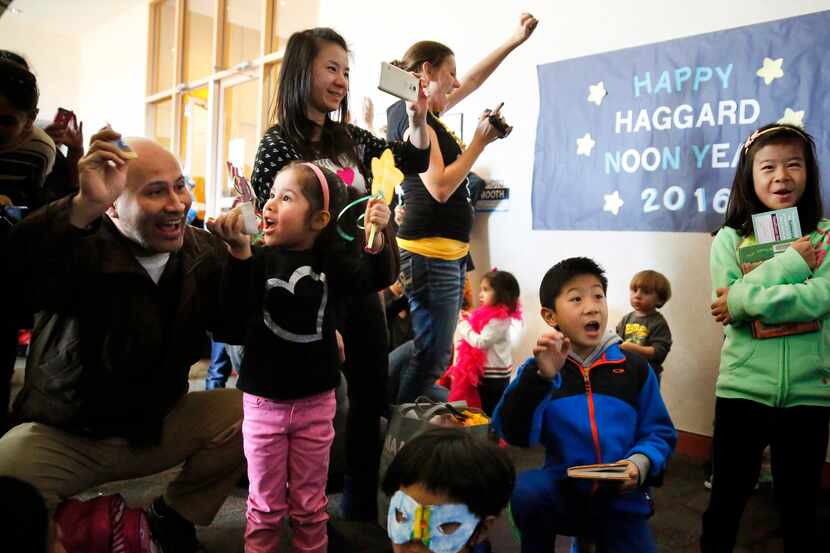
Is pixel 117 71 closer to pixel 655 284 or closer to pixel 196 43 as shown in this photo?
pixel 196 43

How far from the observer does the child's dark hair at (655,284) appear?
2.74 m

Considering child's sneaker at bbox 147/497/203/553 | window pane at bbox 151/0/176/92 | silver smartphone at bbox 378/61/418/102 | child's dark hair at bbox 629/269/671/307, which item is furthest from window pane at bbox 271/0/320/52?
child's sneaker at bbox 147/497/203/553

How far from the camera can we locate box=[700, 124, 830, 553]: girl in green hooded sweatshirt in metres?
1.59

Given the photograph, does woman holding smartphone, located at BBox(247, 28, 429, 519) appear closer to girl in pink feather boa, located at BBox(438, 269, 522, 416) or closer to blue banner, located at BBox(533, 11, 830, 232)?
girl in pink feather boa, located at BBox(438, 269, 522, 416)

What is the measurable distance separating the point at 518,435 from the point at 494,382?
5.33 ft

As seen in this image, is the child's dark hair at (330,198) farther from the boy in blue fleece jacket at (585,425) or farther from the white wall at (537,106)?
the white wall at (537,106)

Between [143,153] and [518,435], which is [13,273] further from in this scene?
[518,435]

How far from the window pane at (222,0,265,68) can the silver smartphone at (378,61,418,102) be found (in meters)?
4.83

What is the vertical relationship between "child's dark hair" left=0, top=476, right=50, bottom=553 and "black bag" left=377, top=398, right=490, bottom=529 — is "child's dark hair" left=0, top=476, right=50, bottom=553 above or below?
above

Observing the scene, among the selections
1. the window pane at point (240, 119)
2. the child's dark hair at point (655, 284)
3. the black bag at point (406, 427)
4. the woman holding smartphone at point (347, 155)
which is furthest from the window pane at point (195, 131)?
the black bag at point (406, 427)

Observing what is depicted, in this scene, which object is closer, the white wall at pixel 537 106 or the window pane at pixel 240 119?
the white wall at pixel 537 106

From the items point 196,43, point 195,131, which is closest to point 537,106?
point 195,131

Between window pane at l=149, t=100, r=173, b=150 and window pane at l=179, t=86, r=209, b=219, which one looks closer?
window pane at l=179, t=86, r=209, b=219

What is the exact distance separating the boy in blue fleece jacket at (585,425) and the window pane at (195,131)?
617 centimetres
